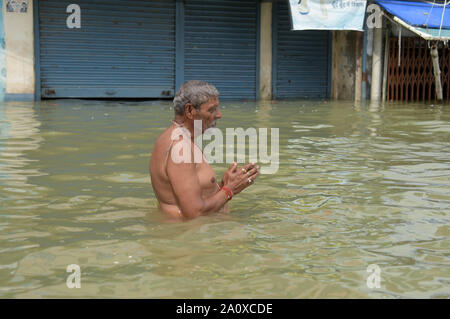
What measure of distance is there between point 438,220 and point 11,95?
1222 cm

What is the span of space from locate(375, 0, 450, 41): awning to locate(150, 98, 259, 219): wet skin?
1255 cm

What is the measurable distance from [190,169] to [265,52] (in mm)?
13780

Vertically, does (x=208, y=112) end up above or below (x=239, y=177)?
above

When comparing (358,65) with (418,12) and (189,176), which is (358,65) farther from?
(189,176)

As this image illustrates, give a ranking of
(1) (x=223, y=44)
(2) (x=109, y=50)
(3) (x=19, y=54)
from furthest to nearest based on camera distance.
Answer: (1) (x=223, y=44)
(2) (x=109, y=50)
(3) (x=19, y=54)

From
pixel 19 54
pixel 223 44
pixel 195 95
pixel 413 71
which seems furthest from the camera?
pixel 413 71

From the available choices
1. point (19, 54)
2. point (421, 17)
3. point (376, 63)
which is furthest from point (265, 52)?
point (19, 54)

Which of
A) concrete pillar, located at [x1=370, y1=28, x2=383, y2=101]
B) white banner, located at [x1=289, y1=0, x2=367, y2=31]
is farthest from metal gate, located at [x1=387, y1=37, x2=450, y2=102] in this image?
white banner, located at [x1=289, y1=0, x2=367, y2=31]

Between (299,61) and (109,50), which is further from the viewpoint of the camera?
(299,61)

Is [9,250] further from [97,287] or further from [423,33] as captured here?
[423,33]

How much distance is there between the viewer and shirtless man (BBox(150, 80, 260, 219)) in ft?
12.2

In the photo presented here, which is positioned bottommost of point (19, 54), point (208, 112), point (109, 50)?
point (208, 112)

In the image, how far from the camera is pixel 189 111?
3867mm

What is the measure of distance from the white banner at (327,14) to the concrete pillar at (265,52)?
4.88 ft
